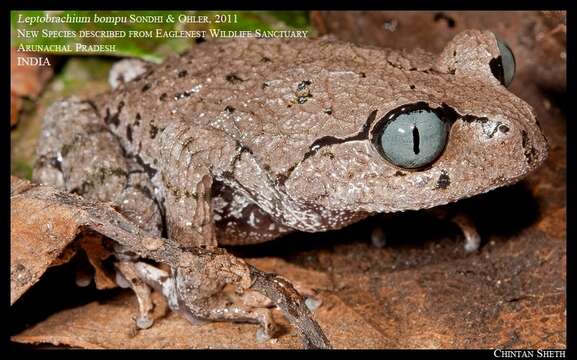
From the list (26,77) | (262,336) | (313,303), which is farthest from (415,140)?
(26,77)

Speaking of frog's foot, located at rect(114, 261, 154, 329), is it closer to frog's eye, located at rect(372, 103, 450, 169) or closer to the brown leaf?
frog's eye, located at rect(372, 103, 450, 169)

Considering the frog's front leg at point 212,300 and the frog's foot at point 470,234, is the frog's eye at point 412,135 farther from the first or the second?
the frog's front leg at point 212,300

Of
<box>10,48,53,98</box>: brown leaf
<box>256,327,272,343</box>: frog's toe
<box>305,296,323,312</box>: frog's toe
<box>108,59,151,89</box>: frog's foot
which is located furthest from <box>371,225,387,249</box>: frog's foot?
<box>10,48,53,98</box>: brown leaf

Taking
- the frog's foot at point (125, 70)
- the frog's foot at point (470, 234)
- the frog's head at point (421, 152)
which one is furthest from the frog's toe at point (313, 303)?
the frog's foot at point (125, 70)

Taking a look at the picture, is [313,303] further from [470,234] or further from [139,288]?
[470,234]

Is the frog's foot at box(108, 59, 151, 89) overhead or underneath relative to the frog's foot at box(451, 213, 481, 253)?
overhead
